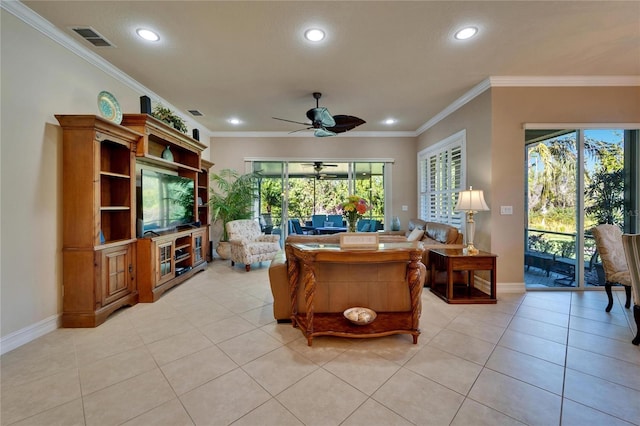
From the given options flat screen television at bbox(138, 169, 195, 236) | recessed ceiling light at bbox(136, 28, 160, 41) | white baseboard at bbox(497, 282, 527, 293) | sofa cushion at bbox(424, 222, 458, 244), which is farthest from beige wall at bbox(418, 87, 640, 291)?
flat screen television at bbox(138, 169, 195, 236)

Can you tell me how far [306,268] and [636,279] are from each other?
2.76 metres

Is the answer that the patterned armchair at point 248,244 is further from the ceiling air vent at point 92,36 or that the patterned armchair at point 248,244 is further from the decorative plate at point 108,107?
A: the ceiling air vent at point 92,36

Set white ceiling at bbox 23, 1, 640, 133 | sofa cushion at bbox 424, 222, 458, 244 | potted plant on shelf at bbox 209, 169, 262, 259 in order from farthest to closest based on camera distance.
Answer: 1. potted plant on shelf at bbox 209, 169, 262, 259
2. sofa cushion at bbox 424, 222, 458, 244
3. white ceiling at bbox 23, 1, 640, 133

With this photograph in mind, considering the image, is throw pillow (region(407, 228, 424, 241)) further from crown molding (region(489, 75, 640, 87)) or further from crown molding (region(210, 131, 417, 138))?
crown molding (region(210, 131, 417, 138))

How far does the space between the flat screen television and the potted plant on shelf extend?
1003 mm

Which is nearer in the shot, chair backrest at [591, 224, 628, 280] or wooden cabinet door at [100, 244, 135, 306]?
wooden cabinet door at [100, 244, 135, 306]

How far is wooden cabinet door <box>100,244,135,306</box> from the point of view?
8.86ft

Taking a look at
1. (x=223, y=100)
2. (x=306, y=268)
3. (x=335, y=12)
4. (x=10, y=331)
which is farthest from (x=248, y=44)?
(x=10, y=331)

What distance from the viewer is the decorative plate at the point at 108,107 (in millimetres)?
2876

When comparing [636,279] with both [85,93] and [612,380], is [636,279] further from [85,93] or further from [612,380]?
[85,93]

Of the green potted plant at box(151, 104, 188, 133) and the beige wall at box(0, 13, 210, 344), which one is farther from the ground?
the green potted plant at box(151, 104, 188, 133)

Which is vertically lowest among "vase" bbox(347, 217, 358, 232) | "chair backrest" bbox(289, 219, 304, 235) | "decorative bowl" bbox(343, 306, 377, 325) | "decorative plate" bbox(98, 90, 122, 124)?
"decorative bowl" bbox(343, 306, 377, 325)

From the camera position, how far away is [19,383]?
1738mm

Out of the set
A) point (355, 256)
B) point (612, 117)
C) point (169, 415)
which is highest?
point (612, 117)
